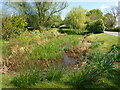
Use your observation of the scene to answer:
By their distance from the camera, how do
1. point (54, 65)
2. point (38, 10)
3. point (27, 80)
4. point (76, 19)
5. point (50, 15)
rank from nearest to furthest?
1. point (27, 80)
2. point (54, 65)
3. point (76, 19)
4. point (38, 10)
5. point (50, 15)

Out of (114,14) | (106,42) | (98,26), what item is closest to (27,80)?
(106,42)

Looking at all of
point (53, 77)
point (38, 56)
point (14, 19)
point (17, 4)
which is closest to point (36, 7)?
point (17, 4)

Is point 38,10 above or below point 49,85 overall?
above

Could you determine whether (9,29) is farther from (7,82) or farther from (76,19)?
(76,19)

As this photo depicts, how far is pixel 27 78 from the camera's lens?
2.84 metres

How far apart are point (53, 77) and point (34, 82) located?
0.43 meters

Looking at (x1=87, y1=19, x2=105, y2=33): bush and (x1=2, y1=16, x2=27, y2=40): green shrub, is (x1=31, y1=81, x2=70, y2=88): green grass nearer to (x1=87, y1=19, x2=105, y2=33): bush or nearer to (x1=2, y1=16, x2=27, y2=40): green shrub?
(x1=2, y1=16, x2=27, y2=40): green shrub

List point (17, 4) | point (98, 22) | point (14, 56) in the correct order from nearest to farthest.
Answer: point (14, 56), point (98, 22), point (17, 4)

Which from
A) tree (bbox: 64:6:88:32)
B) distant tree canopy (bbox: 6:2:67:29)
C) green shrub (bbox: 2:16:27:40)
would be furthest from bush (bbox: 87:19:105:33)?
green shrub (bbox: 2:16:27:40)

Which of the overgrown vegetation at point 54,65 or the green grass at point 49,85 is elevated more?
the overgrown vegetation at point 54,65

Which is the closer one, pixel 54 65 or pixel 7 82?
pixel 7 82

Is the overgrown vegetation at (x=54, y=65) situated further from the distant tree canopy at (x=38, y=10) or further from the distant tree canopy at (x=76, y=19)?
the distant tree canopy at (x=38, y=10)

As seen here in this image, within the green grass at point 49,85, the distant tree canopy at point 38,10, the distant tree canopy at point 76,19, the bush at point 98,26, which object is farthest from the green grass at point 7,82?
the distant tree canopy at point 38,10

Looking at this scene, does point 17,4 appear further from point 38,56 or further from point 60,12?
point 38,56
